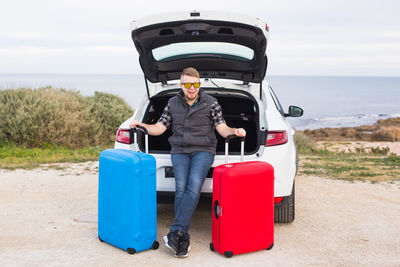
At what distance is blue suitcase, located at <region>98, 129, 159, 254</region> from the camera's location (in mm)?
3877

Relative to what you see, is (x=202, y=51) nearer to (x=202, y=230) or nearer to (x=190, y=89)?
(x=190, y=89)

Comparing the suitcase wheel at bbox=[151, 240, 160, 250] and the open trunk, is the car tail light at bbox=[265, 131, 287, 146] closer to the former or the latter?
the open trunk

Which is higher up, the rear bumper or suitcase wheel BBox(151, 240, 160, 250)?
the rear bumper

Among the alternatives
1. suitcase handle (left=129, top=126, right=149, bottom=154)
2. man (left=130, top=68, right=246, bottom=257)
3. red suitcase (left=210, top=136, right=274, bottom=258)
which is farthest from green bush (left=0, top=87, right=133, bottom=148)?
red suitcase (left=210, top=136, right=274, bottom=258)

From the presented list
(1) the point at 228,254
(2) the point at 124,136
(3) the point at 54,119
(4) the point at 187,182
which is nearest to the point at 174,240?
(1) the point at 228,254

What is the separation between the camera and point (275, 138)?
4.34 meters

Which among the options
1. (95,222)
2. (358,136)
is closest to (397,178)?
(95,222)

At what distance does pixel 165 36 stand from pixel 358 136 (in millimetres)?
23987

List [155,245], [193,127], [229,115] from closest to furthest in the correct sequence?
[155,245], [193,127], [229,115]

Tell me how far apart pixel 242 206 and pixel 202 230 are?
103 centimetres

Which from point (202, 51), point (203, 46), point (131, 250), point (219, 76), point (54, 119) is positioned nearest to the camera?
point (131, 250)

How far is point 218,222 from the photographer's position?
3.88 metres

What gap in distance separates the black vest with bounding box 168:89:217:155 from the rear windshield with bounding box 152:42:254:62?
1.92 feet

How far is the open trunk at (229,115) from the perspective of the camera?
197 inches
